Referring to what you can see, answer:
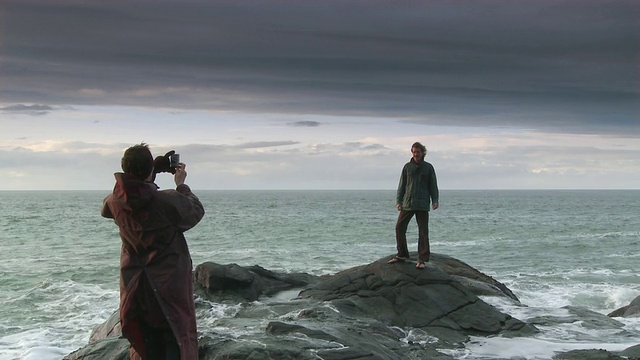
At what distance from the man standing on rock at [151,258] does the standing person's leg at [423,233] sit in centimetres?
Result: 851

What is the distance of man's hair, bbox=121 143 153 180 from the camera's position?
5273mm

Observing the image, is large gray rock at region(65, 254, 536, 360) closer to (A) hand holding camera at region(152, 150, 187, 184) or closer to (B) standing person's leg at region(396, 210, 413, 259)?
(B) standing person's leg at region(396, 210, 413, 259)

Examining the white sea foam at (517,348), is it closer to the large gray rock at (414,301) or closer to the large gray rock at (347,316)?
the large gray rock at (347,316)

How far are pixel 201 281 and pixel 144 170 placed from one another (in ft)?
36.6

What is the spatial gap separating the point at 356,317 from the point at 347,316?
225mm

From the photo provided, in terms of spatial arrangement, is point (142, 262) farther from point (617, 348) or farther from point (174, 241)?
point (617, 348)

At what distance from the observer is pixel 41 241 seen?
46.0 meters

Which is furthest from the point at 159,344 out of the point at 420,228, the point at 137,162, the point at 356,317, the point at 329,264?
the point at 329,264

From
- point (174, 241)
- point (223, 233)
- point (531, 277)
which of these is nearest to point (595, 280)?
point (531, 277)

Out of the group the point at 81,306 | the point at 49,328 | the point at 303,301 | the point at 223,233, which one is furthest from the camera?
the point at 223,233

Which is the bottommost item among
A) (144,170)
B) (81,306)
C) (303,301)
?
Result: (81,306)

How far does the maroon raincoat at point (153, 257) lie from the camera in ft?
17.2

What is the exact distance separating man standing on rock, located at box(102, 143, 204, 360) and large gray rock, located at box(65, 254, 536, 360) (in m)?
2.56

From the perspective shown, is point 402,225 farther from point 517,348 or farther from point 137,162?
point 137,162
